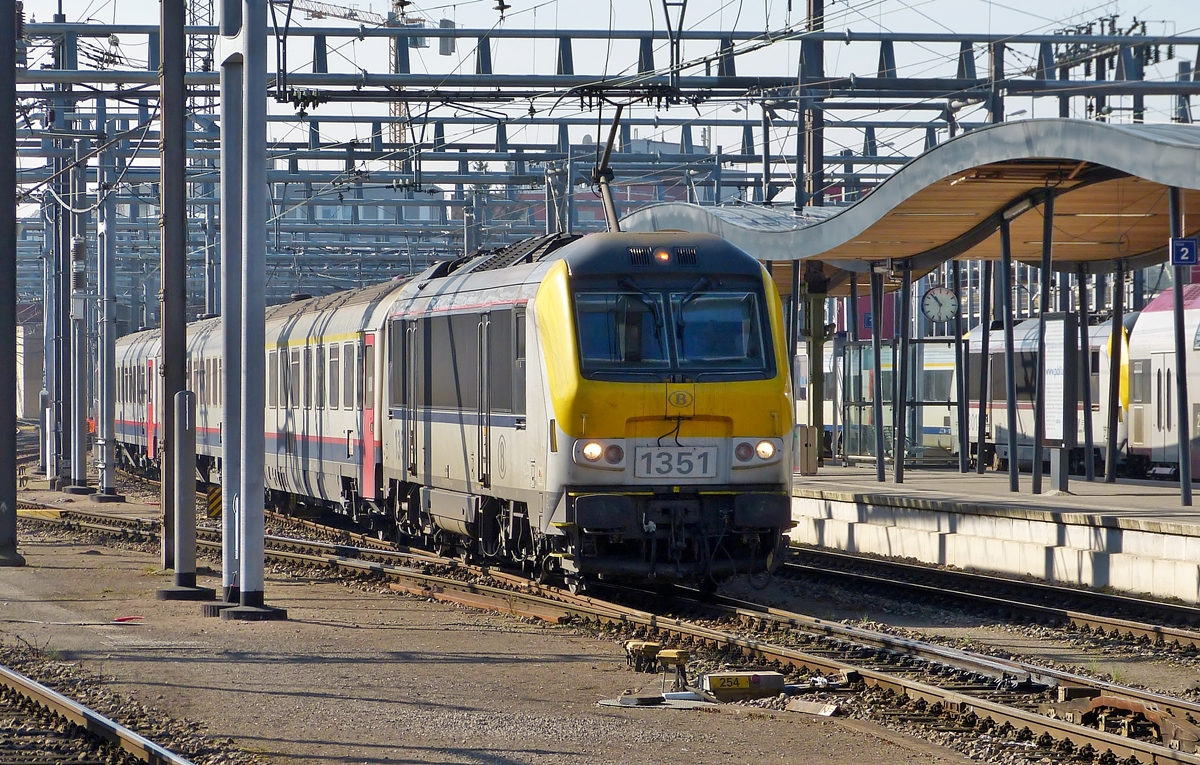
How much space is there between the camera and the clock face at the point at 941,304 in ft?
85.9

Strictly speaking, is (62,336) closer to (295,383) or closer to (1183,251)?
(295,383)

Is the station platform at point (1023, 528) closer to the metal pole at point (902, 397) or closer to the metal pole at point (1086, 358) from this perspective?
the metal pole at point (902, 397)

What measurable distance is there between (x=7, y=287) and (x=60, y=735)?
1054cm

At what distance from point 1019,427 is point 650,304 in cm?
1993

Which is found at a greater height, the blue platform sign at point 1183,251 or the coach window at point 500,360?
the blue platform sign at point 1183,251

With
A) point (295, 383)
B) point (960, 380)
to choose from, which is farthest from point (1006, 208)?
point (295, 383)

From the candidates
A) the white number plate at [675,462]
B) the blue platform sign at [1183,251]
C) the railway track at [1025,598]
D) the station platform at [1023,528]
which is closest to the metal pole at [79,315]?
the station platform at [1023,528]

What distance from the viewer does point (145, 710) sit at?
367 inches

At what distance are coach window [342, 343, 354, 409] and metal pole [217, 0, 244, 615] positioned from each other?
21.0 feet

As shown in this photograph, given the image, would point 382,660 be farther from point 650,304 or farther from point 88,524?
point 88,524

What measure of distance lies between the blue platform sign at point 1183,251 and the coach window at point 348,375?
33.1 ft

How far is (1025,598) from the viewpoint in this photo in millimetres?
14992

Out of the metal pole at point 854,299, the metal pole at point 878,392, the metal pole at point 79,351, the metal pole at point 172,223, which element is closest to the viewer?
the metal pole at point 172,223

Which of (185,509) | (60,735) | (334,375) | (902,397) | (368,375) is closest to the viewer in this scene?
(60,735)
